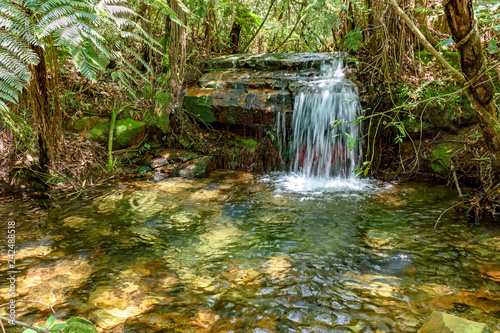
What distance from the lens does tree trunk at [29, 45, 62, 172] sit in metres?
3.54

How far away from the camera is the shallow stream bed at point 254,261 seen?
202 cm

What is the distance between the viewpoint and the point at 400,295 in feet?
7.25

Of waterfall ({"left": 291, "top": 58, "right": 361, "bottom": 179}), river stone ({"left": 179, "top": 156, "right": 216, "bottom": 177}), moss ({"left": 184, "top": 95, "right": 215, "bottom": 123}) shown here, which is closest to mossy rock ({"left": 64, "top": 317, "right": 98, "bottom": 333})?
river stone ({"left": 179, "top": 156, "right": 216, "bottom": 177})

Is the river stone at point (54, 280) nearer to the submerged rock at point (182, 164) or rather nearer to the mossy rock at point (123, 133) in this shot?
the submerged rock at point (182, 164)

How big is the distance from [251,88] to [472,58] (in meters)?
4.40

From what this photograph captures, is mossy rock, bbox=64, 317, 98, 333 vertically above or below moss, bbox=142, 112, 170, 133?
below

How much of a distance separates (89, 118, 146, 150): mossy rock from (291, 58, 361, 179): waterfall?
10.4ft

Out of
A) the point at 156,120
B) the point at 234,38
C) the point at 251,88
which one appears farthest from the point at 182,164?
the point at 234,38

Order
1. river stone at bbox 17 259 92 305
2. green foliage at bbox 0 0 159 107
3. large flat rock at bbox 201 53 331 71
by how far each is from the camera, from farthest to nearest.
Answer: large flat rock at bbox 201 53 331 71, river stone at bbox 17 259 92 305, green foliage at bbox 0 0 159 107

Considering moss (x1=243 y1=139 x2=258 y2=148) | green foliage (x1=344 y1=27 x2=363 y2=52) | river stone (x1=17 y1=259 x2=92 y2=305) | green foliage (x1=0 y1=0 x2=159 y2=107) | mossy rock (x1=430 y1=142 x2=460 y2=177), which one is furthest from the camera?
moss (x1=243 y1=139 x2=258 y2=148)

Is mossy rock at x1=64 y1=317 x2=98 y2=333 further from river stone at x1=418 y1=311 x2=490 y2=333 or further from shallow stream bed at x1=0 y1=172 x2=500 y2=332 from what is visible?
river stone at x1=418 y1=311 x2=490 y2=333

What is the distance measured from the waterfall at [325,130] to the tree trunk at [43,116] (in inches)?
154

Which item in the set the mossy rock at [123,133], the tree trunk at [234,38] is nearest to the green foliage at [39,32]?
the mossy rock at [123,133]

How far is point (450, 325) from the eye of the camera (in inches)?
62.2
